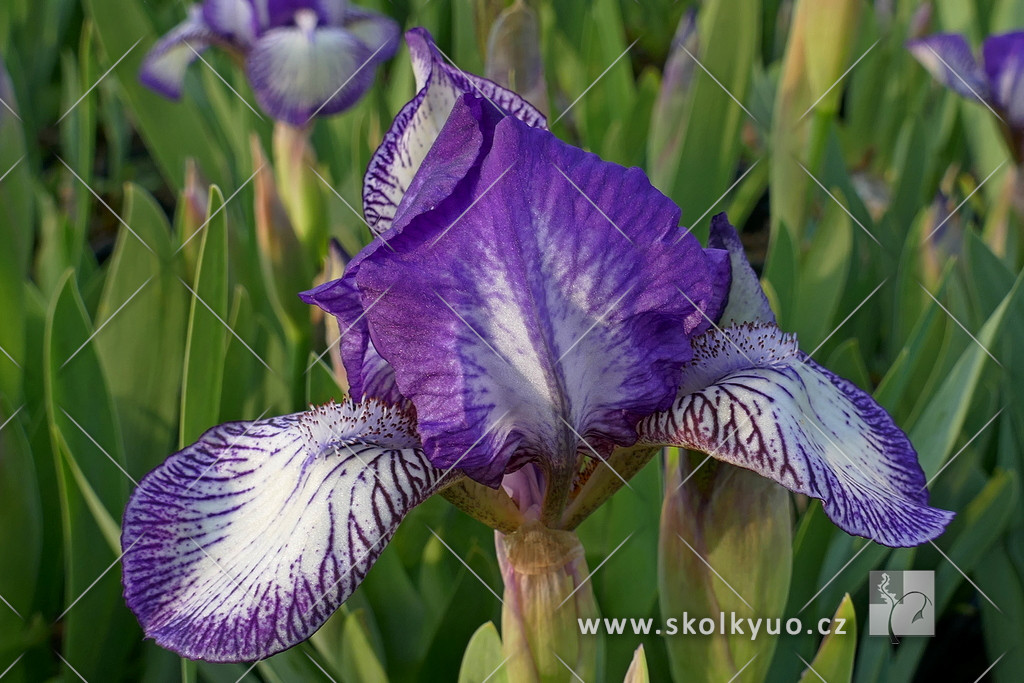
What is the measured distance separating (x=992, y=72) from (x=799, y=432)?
966 millimetres

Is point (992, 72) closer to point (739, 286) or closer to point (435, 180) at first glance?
point (739, 286)

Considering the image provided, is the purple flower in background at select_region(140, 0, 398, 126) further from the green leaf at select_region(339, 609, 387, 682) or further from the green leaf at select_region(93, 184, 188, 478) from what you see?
the green leaf at select_region(339, 609, 387, 682)

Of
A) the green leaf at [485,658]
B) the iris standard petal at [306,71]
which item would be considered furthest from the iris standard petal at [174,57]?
the green leaf at [485,658]

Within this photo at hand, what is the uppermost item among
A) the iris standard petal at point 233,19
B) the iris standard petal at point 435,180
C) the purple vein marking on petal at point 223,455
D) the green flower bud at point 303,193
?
the iris standard petal at point 233,19

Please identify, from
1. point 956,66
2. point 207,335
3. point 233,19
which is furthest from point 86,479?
point 956,66

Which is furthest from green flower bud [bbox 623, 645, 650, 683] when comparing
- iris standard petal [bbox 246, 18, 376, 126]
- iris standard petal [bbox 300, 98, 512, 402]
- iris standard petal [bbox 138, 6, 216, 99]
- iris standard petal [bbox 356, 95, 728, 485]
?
iris standard petal [bbox 138, 6, 216, 99]

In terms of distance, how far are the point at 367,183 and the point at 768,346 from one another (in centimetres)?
32

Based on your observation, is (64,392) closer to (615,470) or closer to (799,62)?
(615,470)

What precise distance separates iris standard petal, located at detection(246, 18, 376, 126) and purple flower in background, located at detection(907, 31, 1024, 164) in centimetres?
83

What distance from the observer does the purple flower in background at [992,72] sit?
4.26 feet

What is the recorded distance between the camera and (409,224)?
56 cm

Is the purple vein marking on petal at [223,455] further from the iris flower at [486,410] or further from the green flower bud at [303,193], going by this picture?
the green flower bud at [303,193]

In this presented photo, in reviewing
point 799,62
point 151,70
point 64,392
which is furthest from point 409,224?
point 151,70

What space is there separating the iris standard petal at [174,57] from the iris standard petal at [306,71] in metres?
0.10
